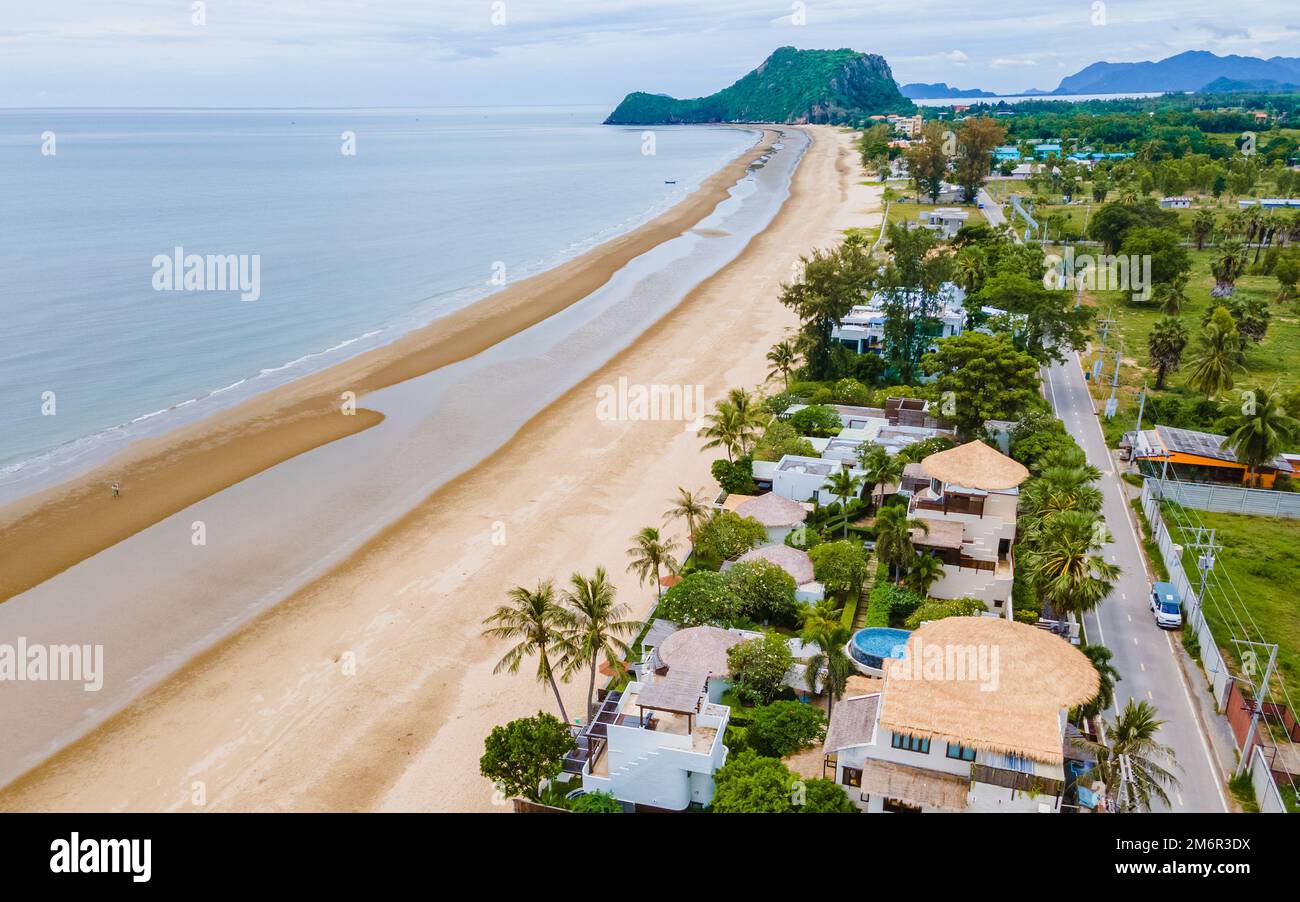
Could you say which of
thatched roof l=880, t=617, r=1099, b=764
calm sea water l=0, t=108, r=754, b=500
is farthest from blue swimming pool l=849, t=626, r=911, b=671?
calm sea water l=0, t=108, r=754, b=500

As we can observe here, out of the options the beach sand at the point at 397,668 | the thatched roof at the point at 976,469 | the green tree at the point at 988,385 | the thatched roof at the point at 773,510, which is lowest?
the beach sand at the point at 397,668

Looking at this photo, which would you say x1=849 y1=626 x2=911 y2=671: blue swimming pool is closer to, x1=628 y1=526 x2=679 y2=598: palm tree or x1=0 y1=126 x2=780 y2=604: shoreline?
x1=628 y1=526 x2=679 y2=598: palm tree

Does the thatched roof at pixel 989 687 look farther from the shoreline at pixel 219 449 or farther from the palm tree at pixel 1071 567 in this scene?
the shoreline at pixel 219 449

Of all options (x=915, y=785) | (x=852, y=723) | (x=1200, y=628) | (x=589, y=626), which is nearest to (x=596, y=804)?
(x=589, y=626)

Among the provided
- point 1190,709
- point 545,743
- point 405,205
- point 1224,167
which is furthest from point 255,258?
point 1224,167

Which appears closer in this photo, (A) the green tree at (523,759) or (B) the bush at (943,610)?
(A) the green tree at (523,759)

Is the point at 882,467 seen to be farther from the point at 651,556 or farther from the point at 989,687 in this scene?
the point at 989,687

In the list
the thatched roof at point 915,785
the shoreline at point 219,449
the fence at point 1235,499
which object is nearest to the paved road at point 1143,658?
the fence at point 1235,499
